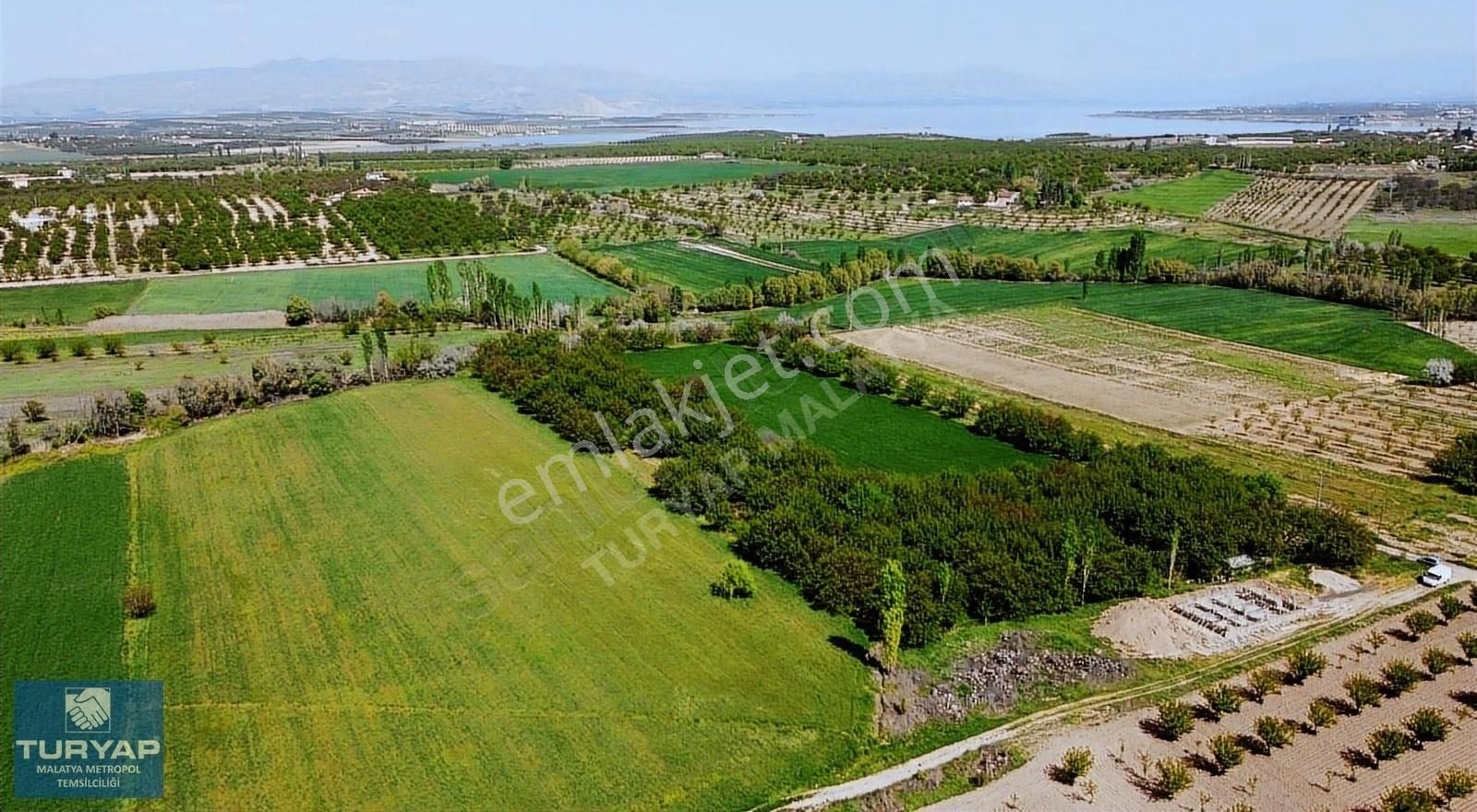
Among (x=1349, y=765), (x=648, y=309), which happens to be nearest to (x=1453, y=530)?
(x=1349, y=765)

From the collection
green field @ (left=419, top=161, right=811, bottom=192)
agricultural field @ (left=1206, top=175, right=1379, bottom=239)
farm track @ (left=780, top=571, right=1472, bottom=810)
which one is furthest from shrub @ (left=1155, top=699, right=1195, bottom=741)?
green field @ (left=419, top=161, right=811, bottom=192)

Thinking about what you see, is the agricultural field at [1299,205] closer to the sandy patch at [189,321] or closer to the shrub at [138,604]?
the sandy patch at [189,321]

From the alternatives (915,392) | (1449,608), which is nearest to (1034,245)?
(915,392)

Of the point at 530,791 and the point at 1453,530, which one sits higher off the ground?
the point at 1453,530

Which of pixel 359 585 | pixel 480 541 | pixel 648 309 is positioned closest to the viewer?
pixel 359 585

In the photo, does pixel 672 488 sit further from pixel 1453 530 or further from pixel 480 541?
pixel 1453 530

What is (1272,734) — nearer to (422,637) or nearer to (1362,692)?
(1362,692)
